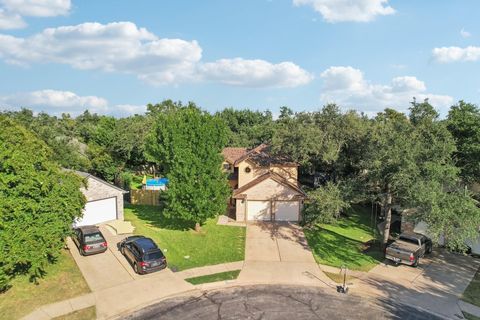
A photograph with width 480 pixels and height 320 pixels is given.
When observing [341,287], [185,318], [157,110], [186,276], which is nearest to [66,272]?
[186,276]

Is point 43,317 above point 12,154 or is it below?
below

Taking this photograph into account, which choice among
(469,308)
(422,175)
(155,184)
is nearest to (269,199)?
(422,175)

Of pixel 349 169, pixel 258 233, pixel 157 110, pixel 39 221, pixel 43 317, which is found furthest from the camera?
pixel 157 110

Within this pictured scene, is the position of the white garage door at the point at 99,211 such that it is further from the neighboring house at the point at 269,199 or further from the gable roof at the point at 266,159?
the gable roof at the point at 266,159

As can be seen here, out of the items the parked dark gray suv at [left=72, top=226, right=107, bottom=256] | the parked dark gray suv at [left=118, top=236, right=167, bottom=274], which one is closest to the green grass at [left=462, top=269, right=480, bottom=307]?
the parked dark gray suv at [left=118, top=236, right=167, bottom=274]

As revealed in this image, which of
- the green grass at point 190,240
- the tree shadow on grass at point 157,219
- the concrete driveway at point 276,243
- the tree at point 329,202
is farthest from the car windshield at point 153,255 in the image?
the tree at point 329,202

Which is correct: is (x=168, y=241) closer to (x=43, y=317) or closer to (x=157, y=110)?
(x=43, y=317)
